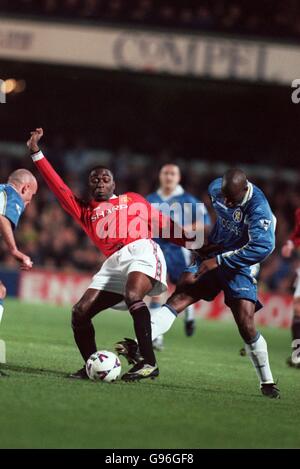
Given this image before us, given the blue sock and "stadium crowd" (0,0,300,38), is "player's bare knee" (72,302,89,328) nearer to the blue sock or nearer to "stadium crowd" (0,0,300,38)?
the blue sock

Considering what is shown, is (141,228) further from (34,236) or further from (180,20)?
(180,20)

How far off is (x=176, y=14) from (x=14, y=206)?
1487 centimetres

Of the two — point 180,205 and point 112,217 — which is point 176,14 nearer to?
point 180,205

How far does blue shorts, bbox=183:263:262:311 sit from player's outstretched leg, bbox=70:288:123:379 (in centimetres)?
76

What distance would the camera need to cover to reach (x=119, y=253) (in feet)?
28.5

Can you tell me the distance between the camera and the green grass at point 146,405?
6051mm

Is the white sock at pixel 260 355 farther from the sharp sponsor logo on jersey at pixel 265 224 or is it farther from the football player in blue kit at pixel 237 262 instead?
the sharp sponsor logo on jersey at pixel 265 224

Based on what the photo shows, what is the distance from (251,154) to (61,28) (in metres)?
6.23

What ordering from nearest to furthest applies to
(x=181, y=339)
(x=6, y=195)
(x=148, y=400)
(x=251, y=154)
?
(x=148, y=400), (x=6, y=195), (x=181, y=339), (x=251, y=154)

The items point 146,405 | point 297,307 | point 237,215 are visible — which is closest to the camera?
point 146,405

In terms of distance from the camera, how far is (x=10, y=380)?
7840 mm

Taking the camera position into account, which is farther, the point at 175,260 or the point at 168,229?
the point at 175,260

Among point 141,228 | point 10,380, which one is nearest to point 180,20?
point 141,228

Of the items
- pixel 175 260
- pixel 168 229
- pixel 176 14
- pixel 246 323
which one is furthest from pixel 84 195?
pixel 246 323
